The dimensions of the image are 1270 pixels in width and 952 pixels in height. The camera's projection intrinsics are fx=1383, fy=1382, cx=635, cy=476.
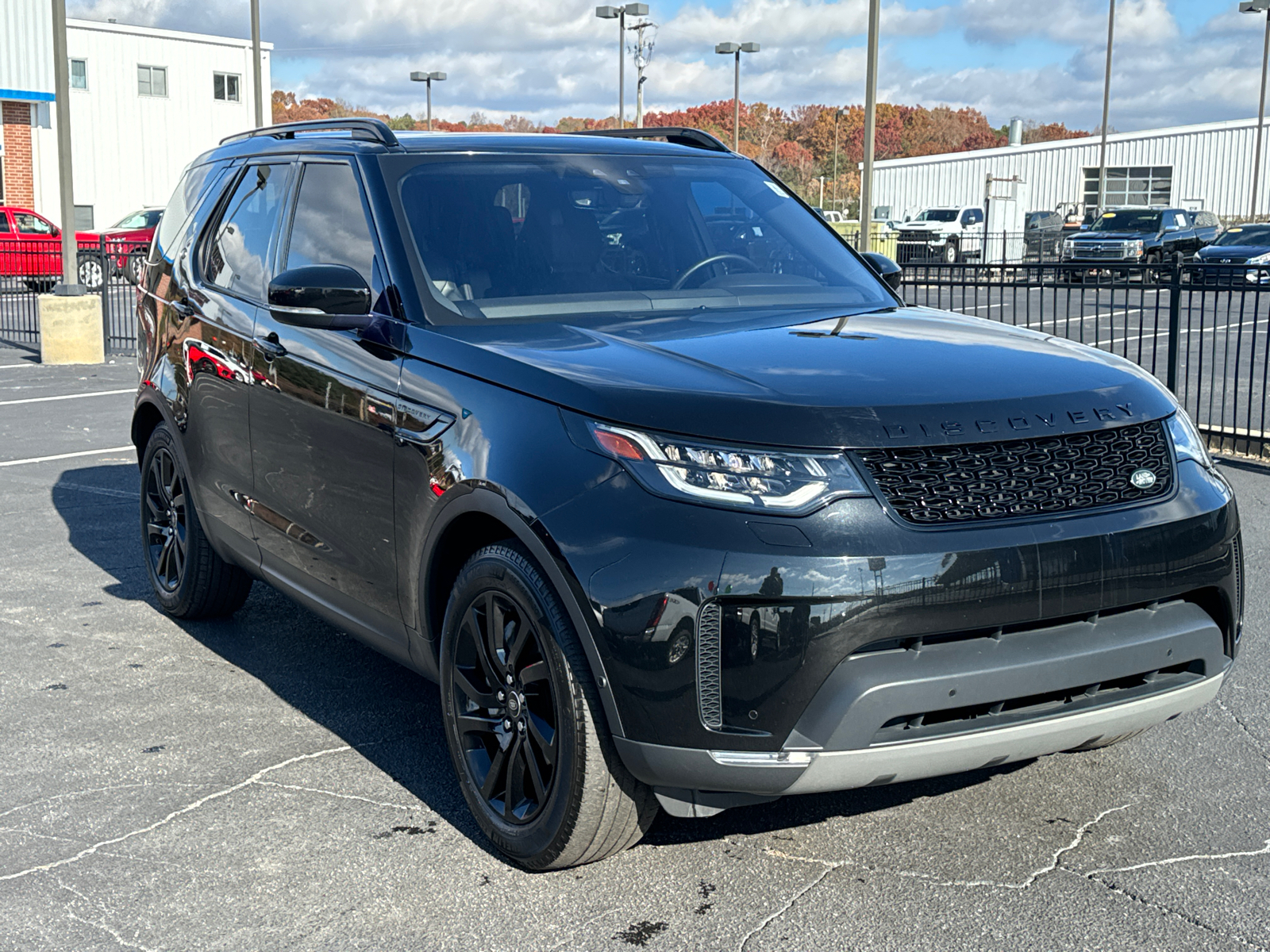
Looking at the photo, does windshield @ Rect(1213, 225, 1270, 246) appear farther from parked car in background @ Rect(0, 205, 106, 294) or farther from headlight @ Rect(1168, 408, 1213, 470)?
headlight @ Rect(1168, 408, 1213, 470)

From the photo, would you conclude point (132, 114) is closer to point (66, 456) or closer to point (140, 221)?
point (140, 221)

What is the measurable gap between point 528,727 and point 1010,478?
1361 mm

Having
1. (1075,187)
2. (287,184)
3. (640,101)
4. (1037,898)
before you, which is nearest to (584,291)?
(287,184)

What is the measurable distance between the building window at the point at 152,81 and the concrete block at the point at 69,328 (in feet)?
122

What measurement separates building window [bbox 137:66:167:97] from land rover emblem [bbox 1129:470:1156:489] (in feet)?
174

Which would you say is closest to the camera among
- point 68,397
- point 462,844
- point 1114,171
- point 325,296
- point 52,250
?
point 462,844

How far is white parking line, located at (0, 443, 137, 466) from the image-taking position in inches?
396

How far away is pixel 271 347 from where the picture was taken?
4.73 m

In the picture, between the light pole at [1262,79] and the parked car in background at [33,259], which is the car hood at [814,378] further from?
the light pole at [1262,79]

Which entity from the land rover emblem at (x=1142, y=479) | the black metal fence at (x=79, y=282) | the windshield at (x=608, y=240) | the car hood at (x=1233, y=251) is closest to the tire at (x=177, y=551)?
the windshield at (x=608, y=240)

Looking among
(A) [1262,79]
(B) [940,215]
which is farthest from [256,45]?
(A) [1262,79]

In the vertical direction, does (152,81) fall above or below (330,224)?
above

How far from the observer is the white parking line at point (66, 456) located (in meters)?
10.1

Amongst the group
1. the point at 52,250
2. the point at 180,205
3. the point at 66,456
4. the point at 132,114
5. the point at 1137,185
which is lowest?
the point at 66,456
